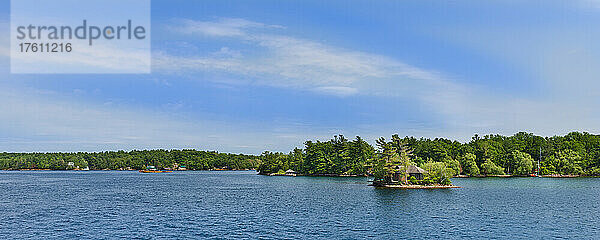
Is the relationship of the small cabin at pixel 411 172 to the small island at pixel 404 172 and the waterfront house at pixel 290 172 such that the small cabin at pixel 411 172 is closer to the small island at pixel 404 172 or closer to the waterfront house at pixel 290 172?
the small island at pixel 404 172

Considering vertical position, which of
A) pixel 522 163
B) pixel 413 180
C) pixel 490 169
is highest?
pixel 413 180

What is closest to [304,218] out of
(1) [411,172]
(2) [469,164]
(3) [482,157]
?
(1) [411,172]

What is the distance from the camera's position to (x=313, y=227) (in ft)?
152

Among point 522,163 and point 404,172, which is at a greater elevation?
point 404,172

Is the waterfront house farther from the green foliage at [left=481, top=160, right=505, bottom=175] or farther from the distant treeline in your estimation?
the green foliage at [left=481, top=160, right=505, bottom=175]

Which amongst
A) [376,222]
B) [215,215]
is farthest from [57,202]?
[376,222]

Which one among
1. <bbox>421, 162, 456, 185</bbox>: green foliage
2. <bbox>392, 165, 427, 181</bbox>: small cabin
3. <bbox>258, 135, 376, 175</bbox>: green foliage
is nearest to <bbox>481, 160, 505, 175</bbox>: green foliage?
<bbox>258, 135, 376, 175</bbox>: green foliage

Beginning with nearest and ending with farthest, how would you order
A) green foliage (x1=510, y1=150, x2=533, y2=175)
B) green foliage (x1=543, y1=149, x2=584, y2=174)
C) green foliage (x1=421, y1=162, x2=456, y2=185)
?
1. green foliage (x1=421, y1=162, x2=456, y2=185)
2. green foliage (x1=543, y1=149, x2=584, y2=174)
3. green foliage (x1=510, y1=150, x2=533, y2=175)

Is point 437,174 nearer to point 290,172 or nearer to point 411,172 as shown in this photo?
point 411,172

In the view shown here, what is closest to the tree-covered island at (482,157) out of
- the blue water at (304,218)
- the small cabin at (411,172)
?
the small cabin at (411,172)

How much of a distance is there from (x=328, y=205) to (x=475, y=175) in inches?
4496

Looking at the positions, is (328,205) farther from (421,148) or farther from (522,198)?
(421,148)

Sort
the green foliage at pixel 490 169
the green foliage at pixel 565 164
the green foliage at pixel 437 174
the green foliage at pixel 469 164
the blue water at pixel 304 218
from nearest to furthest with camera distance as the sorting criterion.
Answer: the blue water at pixel 304 218, the green foliage at pixel 437 174, the green foliage at pixel 469 164, the green foliage at pixel 490 169, the green foliage at pixel 565 164

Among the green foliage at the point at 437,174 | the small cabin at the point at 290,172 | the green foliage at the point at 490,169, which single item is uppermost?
the green foliage at the point at 437,174
